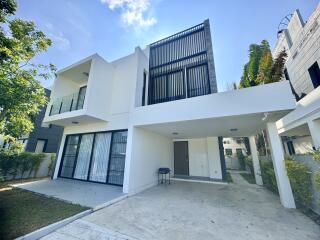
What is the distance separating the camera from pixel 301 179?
170 inches

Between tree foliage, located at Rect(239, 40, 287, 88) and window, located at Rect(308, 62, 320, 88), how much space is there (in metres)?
3.73

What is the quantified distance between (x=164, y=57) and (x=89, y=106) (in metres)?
5.56

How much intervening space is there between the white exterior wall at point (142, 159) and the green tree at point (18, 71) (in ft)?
12.6

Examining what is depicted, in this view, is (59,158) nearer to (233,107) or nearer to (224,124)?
(224,124)

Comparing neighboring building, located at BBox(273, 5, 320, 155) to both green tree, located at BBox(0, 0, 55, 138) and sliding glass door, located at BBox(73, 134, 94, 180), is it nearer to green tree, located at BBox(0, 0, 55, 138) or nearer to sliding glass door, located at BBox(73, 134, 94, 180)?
sliding glass door, located at BBox(73, 134, 94, 180)

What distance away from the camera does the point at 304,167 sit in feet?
14.0

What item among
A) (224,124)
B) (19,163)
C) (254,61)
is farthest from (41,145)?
(254,61)

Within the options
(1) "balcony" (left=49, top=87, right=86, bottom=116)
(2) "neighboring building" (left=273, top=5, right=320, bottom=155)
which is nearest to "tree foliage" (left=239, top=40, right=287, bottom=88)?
(2) "neighboring building" (left=273, top=5, right=320, bottom=155)

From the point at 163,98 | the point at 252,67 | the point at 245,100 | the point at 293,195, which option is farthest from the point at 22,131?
the point at 293,195

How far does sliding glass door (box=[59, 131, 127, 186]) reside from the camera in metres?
6.89

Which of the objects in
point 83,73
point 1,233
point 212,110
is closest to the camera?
point 1,233

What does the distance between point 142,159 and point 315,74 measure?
10267 millimetres

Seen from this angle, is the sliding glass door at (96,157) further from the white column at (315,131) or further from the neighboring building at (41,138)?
the white column at (315,131)

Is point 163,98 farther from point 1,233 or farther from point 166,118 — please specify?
point 1,233
